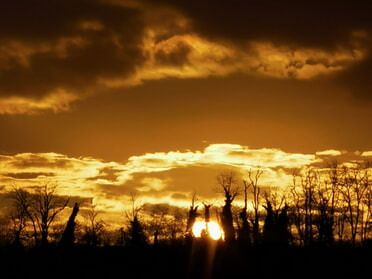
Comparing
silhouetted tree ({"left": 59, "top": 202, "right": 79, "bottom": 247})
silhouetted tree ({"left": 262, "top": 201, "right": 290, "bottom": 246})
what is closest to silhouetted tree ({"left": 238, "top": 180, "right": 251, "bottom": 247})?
silhouetted tree ({"left": 262, "top": 201, "right": 290, "bottom": 246})

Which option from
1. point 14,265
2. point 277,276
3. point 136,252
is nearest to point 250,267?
point 277,276

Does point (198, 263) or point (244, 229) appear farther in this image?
point (244, 229)

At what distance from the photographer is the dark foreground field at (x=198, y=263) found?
1400 inches

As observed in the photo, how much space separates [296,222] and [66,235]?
105 feet

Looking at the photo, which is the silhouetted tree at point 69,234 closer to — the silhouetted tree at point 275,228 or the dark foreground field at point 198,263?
the dark foreground field at point 198,263

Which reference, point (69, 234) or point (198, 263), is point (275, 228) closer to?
point (198, 263)

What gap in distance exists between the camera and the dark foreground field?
35.6m

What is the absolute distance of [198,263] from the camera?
36562mm

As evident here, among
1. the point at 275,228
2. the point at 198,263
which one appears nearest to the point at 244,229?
the point at 275,228

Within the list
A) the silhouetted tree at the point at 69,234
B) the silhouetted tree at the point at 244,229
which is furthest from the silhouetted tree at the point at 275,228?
the silhouetted tree at the point at 69,234

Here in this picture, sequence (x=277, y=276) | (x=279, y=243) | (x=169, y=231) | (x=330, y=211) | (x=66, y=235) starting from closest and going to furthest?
1. (x=277, y=276)
2. (x=279, y=243)
3. (x=66, y=235)
4. (x=330, y=211)
5. (x=169, y=231)

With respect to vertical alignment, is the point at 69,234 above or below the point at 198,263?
above

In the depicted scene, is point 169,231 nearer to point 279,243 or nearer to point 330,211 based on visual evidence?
point 330,211

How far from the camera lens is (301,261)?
3650 centimetres
